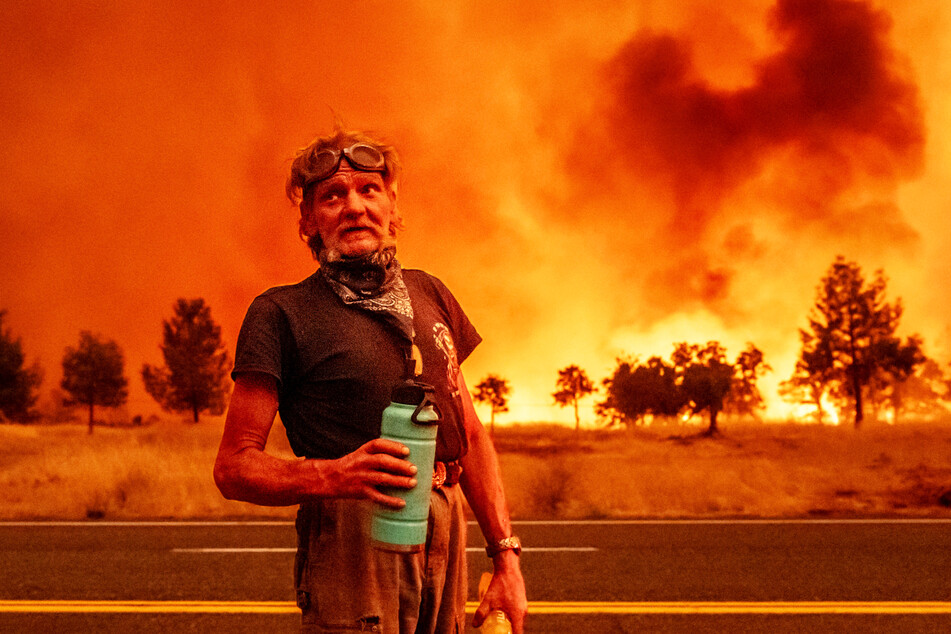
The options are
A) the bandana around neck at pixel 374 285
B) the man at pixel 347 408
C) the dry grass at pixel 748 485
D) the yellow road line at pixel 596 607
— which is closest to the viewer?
the man at pixel 347 408

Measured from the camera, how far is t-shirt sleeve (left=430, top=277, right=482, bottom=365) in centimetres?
245

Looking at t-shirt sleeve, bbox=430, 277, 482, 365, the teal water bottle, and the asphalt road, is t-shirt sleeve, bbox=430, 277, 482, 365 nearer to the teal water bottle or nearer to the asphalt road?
the teal water bottle

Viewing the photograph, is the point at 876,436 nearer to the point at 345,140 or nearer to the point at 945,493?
the point at 945,493

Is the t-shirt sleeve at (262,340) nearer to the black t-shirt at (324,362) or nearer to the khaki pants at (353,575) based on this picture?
the black t-shirt at (324,362)

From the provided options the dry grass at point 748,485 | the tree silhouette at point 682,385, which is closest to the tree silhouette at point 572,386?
the tree silhouette at point 682,385

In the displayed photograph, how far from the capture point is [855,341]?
47625 millimetres

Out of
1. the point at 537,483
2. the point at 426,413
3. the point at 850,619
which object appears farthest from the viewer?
the point at 537,483

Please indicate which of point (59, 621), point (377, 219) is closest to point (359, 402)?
point (377, 219)

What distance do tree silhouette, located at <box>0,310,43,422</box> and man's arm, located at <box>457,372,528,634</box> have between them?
5545 cm

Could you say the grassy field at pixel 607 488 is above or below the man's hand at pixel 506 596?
below

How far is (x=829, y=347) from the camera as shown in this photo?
4800cm

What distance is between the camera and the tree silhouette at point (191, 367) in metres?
59.6

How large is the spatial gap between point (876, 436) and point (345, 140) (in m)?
35.3

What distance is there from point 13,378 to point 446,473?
5626 cm
